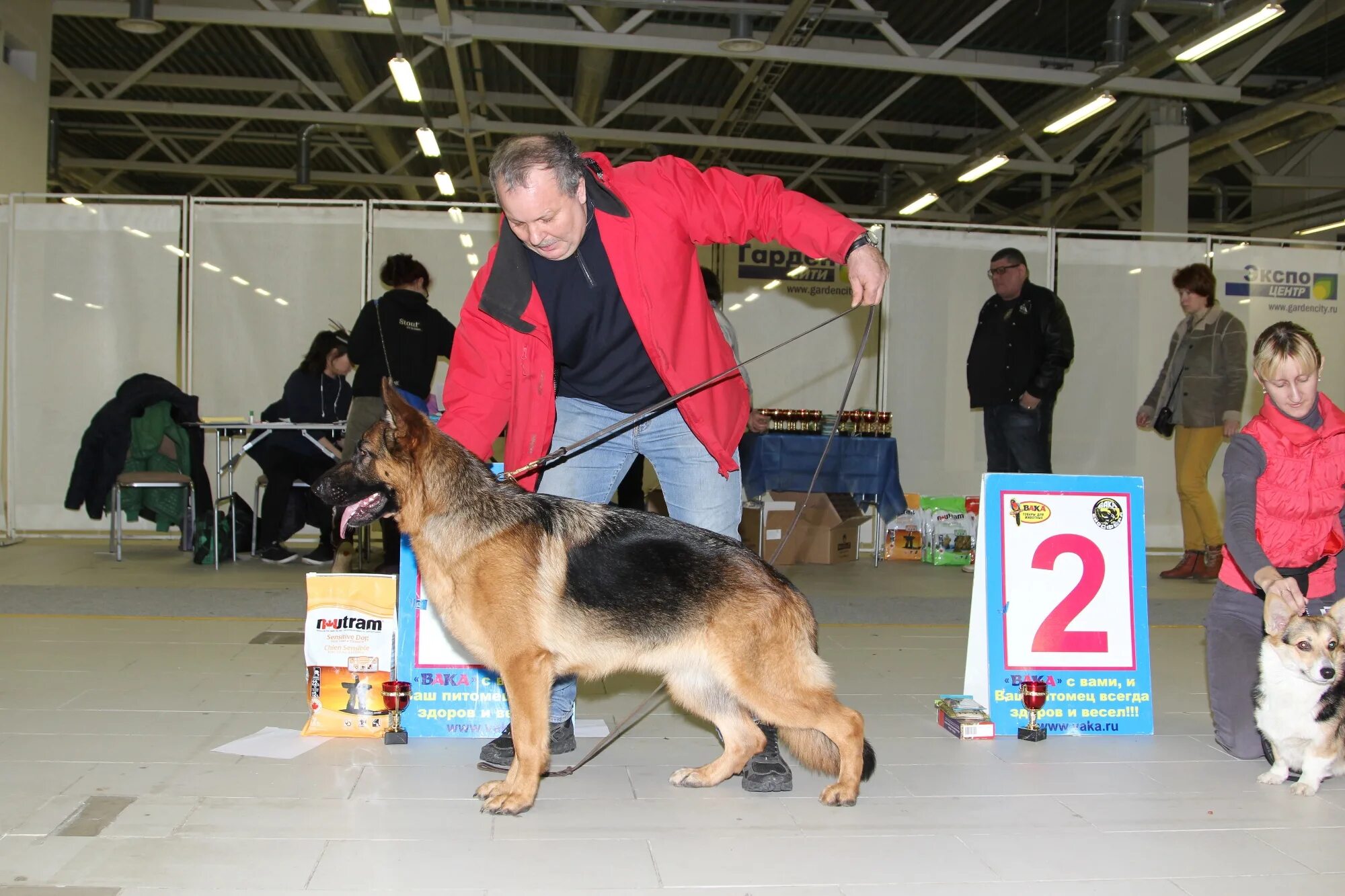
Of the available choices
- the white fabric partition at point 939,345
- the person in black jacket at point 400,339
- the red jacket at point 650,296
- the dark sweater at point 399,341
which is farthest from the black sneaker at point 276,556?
the white fabric partition at point 939,345

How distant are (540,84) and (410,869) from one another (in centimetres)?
1183

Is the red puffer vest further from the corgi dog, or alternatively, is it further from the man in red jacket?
the man in red jacket

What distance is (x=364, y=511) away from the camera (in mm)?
3197

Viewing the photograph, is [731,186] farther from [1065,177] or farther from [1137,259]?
[1065,177]

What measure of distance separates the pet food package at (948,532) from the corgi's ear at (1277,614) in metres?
5.59

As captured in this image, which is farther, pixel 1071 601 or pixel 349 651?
pixel 1071 601

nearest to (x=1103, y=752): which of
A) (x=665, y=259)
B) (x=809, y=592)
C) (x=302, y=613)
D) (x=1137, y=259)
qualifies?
(x=665, y=259)

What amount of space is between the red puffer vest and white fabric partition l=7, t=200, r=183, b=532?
8.89 meters

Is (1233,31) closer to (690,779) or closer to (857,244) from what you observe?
(857,244)

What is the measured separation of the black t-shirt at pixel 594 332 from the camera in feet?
11.0

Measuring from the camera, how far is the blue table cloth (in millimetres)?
8781

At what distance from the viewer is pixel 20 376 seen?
367 inches

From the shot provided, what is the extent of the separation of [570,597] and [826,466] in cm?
592

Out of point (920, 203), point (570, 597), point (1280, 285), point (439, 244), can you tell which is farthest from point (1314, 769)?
point (920, 203)
